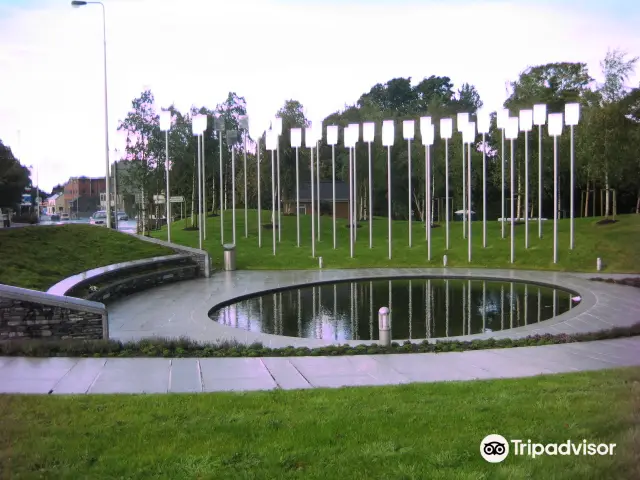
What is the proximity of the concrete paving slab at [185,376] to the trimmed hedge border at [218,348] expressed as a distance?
501 mm

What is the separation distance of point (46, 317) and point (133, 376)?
338 centimetres

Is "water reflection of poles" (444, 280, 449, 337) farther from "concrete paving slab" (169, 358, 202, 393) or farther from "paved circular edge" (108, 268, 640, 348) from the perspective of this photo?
"concrete paving slab" (169, 358, 202, 393)

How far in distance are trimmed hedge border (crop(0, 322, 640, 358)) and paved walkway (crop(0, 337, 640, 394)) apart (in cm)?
34

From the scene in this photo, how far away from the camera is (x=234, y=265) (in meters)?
27.0

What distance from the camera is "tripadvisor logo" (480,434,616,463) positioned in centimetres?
460

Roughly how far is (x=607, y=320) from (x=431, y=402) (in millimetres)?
9089

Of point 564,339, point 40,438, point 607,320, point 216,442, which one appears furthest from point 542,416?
point 607,320

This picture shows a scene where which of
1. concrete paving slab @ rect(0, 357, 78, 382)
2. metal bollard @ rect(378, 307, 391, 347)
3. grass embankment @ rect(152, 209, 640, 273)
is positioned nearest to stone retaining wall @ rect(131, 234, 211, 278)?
grass embankment @ rect(152, 209, 640, 273)

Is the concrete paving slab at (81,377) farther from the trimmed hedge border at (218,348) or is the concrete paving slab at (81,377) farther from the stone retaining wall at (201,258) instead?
the stone retaining wall at (201,258)

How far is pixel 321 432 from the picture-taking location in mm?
5422

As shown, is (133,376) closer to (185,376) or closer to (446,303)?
(185,376)

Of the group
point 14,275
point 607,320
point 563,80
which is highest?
point 563,80

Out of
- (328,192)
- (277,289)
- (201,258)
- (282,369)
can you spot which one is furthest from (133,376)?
(328,192)

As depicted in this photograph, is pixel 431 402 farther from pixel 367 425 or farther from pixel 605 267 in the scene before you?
pixel 605 267
